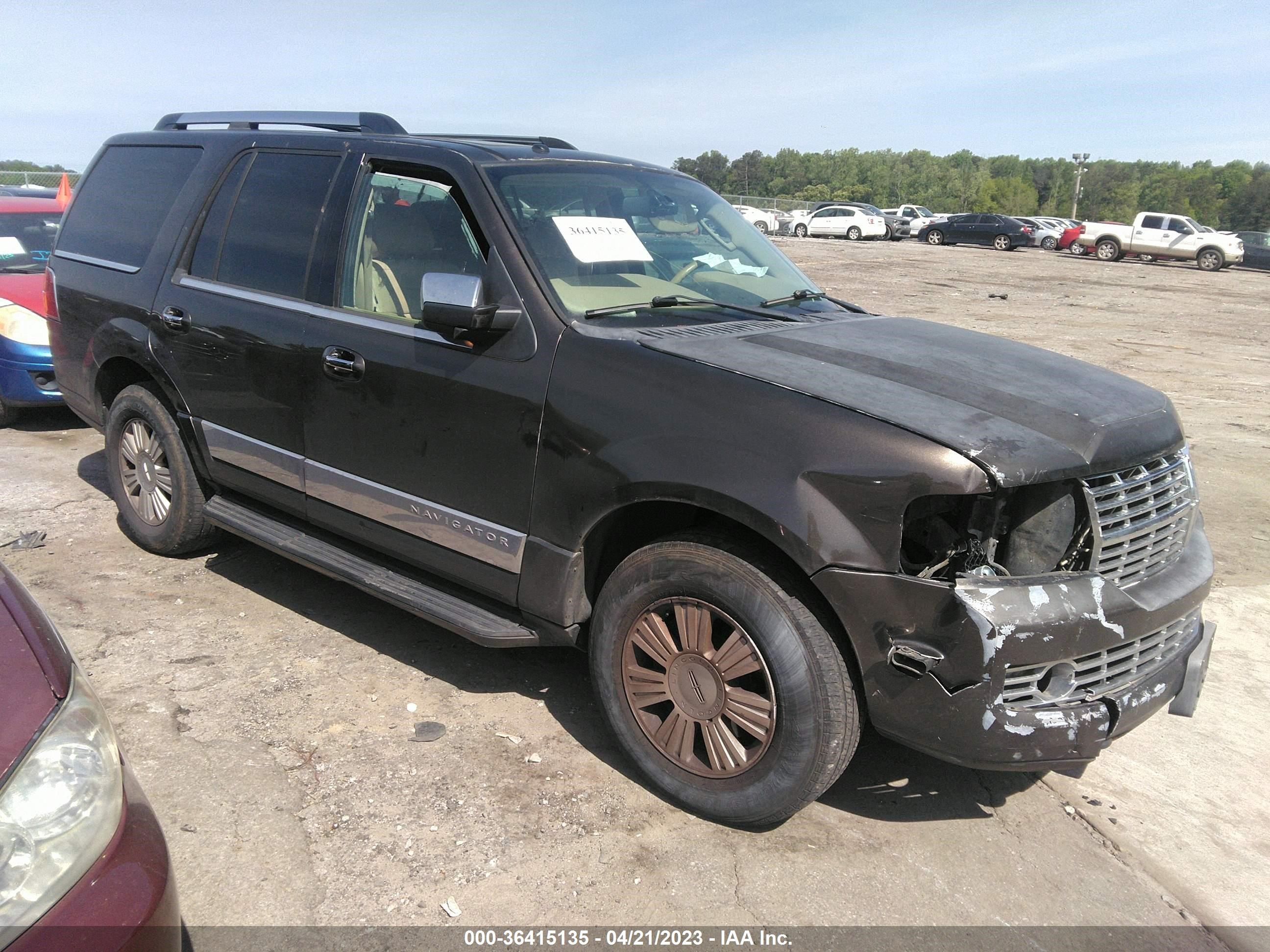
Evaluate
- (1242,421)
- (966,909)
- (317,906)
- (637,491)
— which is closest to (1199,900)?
(966,909)

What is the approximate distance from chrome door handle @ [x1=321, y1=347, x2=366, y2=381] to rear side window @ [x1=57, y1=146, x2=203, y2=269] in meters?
1.58

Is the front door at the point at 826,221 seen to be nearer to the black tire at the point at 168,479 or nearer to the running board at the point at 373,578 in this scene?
the black tire at the point at 168,479

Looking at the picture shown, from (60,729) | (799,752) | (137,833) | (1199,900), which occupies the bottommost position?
(1199,900)

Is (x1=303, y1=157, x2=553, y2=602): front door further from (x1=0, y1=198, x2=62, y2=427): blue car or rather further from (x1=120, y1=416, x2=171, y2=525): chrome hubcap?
(x1=0, y1=198, x2=62, y2=427): blue car

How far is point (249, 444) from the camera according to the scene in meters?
4.09

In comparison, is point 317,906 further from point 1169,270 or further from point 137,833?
point 1169,270

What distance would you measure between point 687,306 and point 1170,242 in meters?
36.6

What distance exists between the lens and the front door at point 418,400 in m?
3.21

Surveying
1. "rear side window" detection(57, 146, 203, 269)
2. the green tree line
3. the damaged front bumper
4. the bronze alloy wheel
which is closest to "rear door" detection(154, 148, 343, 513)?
"rear side window" detection(57, 146, 203, 269)

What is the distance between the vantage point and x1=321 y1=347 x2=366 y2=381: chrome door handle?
3562 millimetres

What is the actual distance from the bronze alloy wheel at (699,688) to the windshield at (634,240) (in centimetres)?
108

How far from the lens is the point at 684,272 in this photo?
3.69 meters

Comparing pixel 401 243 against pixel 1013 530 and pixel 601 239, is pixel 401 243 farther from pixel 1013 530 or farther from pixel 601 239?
pixel 1013 530

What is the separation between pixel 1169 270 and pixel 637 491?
3474 centimetres
